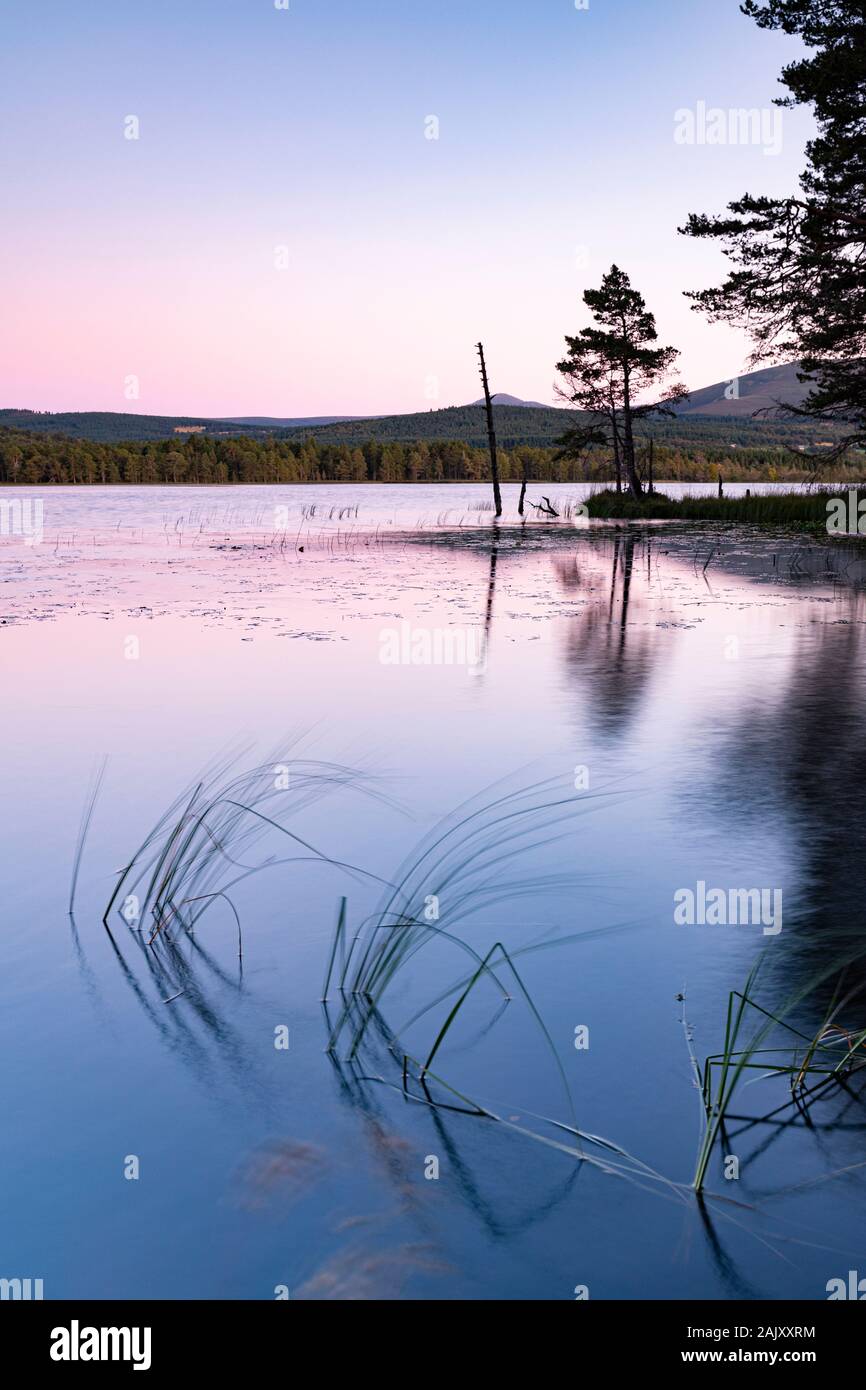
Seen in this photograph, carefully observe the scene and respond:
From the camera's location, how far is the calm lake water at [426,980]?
379cm

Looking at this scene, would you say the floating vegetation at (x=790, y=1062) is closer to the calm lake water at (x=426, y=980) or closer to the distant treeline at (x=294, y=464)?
the calm lake water at (x=426, y=980)

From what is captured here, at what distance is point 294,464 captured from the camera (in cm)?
17750

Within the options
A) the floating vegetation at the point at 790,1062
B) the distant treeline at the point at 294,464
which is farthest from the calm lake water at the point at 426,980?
the distant treeline at the point at 294,464

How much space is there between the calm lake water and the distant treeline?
141764 millimetres

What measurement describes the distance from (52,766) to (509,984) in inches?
215

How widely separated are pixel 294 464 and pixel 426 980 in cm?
17708

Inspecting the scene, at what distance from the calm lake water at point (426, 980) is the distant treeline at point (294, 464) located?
465 feet

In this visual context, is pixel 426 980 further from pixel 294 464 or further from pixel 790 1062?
pixel 294 464
